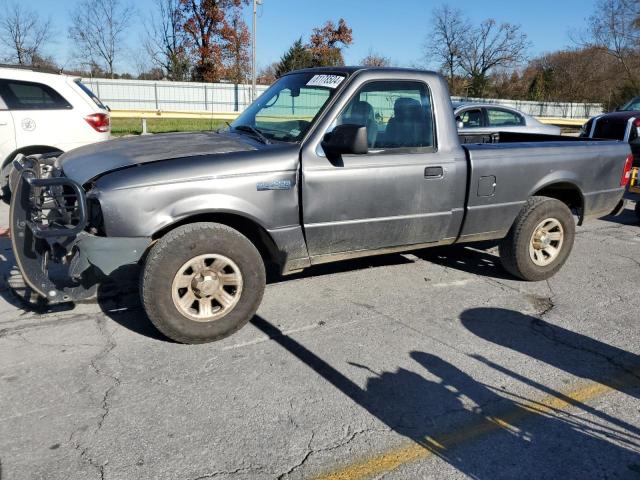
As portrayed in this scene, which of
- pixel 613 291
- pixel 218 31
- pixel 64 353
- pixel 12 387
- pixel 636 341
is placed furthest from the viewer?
pixel 218 31

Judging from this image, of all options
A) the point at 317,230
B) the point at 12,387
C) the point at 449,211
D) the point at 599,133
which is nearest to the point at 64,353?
the point at 12,387

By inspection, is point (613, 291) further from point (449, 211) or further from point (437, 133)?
point (437, 133)

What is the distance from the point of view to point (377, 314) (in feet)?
14.4

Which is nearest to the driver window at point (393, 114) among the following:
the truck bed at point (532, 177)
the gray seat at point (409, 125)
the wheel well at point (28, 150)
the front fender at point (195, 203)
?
the gray seat at point (409, 125)

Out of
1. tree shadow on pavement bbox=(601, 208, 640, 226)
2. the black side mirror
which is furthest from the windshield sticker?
tree shadow on pavement bbox=(601, 208, 640, 226)

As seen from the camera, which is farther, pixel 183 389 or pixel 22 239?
pixel 22 239

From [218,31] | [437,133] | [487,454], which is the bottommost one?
[487,454]

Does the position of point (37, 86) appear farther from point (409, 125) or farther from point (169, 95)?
point (169, 95)

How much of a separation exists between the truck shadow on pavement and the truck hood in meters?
1.46

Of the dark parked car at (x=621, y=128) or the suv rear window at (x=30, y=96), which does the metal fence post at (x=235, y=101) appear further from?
the suv rear window at (x=30, y=96)

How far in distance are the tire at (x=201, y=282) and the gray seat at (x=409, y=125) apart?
5.16ft

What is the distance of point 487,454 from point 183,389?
175 centimetres

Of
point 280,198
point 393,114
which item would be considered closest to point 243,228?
point 280,198

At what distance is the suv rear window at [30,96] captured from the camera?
7.50m
